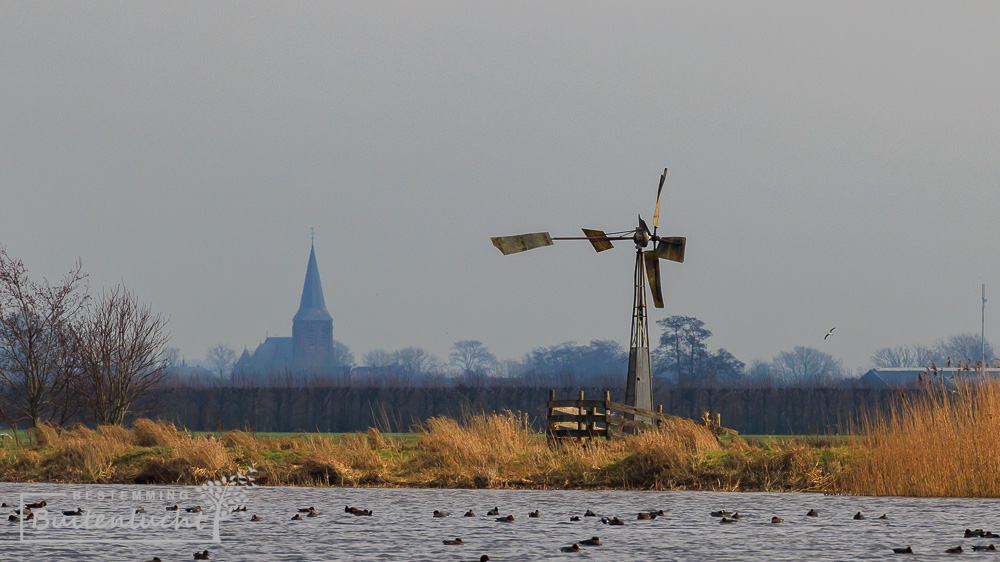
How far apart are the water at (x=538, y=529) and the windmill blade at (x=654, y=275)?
723 centimetres

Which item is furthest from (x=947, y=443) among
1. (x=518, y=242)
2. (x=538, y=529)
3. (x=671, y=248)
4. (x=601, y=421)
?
(x=518, y=242)

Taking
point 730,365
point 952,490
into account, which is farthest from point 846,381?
point 952,490

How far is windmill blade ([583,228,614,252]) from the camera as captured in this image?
1027 inches

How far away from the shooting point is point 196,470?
22.1 metres

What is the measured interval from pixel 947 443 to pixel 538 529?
6.92 metres

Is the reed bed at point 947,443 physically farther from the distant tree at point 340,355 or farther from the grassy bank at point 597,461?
the distant tree at point 340,355

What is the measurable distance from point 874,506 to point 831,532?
3347mm

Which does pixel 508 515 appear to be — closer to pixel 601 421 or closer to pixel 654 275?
pixel 601 421

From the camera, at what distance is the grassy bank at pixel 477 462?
20.9 metres

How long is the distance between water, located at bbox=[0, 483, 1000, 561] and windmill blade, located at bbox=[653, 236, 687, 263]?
723 centimetres

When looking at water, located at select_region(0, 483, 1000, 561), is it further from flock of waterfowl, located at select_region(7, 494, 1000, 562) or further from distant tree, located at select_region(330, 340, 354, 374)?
distant tree, located at select_region(330, 340, 354, 374)

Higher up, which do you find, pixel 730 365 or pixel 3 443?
pixel 730 365

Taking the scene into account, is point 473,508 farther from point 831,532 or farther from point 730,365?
point 730,365

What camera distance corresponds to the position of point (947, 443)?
58.8 feet
